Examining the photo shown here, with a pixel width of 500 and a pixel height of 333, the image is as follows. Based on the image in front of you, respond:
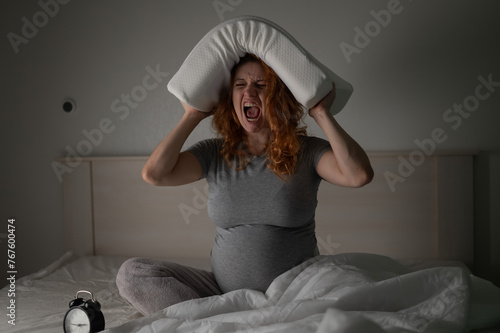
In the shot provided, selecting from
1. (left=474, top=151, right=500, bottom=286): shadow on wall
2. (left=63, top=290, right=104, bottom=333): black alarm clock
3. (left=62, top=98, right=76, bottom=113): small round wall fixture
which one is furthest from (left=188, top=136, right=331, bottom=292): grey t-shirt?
(left=62, top=98, right=76, bottom=113): small round wall fixture

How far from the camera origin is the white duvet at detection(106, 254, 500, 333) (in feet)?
3.14

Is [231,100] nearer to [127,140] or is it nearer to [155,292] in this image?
[155,292]

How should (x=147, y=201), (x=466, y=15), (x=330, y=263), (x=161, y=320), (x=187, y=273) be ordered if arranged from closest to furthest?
(x=161, y=320) → (x=330, y=263) → (x=187, y=273) → (x=466, y=15) → (x=147, y=201)

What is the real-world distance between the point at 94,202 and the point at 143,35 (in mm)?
808

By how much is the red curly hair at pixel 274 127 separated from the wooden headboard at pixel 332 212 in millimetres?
A: 792

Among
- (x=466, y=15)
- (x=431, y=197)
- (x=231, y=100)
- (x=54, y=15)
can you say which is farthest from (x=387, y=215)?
(x=54, y=15)

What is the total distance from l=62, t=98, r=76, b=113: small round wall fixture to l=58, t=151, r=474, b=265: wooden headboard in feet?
0.86

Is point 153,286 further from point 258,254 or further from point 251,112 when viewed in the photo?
point 251,112

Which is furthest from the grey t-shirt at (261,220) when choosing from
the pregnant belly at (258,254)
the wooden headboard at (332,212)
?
the wooden headboard at (332,212)

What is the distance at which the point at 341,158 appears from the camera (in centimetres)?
136

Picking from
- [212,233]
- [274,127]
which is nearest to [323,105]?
[274,127]

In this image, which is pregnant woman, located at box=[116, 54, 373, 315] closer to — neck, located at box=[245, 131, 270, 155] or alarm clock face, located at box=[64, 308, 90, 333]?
neck, located at box=[245, 131, 270, 155]

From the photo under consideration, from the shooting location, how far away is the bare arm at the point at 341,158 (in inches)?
53.4

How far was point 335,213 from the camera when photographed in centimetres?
223
